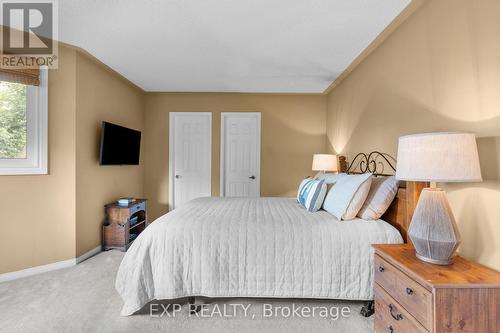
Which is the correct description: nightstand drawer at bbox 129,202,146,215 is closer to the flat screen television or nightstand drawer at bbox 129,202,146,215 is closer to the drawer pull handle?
the flat screen television

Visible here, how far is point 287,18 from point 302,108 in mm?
2256

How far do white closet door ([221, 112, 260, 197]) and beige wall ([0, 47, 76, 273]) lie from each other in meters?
2.26

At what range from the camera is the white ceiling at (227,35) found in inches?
73.5

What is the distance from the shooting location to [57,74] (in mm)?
2520

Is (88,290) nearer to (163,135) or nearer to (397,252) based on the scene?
(397,252)

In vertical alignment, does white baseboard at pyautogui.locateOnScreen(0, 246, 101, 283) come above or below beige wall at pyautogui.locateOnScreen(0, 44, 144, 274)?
below

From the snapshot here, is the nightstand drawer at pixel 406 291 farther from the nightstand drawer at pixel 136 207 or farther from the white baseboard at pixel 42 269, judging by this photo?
the white baseboard at pixel 42 269

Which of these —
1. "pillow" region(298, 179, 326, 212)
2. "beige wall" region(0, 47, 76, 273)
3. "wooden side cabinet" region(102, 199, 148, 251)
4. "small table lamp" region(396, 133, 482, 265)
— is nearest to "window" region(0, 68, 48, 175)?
"beige wall" region(0, 47, 76, 273)

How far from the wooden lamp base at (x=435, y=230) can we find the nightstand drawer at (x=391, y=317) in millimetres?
303

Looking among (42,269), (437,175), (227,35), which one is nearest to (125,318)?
(42,269)

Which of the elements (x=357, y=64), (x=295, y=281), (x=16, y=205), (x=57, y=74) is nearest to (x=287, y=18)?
(x=357, y=64)

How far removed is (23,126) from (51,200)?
2.68 ft

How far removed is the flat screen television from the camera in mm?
2956

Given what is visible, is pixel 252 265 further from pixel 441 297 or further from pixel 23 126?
pixel 23 126
